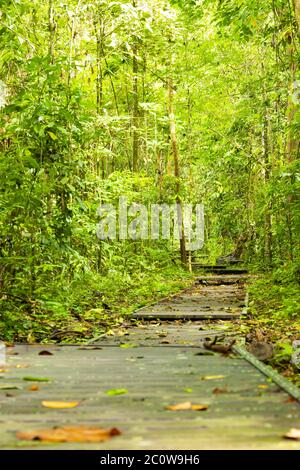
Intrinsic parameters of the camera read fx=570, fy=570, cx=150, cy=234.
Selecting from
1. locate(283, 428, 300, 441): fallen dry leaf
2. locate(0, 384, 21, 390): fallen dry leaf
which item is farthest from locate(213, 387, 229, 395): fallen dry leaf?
locate(0, 384, 21, 390): fallen dry leaf

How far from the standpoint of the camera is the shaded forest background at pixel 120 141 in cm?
758

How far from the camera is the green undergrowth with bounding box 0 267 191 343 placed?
6.58 meters

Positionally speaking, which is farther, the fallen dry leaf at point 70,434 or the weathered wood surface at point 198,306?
the weathered wood surface at point 198,306

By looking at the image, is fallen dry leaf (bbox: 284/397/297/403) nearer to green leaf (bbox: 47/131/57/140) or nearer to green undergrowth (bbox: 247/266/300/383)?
green undergrowth (bbox: 247/266/300/383)

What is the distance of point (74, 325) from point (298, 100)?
180 inches

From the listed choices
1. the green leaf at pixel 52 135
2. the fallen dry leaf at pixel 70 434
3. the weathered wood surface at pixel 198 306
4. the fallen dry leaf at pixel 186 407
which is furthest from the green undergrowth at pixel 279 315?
the green leaf at pixel 52 135

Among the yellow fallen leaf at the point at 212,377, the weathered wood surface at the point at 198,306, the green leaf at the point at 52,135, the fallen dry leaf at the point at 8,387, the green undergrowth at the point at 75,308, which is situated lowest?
the weathered wood surface at the point at 198,306

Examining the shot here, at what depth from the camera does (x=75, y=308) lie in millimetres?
8883

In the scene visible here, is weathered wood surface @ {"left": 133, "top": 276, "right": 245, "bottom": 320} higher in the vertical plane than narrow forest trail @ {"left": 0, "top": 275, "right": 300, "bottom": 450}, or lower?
lower

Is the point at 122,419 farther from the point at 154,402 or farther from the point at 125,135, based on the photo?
the point at 125,135

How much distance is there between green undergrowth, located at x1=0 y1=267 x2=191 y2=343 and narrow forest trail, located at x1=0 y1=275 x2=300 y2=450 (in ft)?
3.25

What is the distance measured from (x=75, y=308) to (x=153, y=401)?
591cm

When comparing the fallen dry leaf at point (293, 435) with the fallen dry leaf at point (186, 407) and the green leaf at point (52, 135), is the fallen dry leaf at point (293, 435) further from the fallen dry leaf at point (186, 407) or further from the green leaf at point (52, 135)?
the green leaf at point (52, 135)

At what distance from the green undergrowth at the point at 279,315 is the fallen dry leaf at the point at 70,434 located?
2.35 m
